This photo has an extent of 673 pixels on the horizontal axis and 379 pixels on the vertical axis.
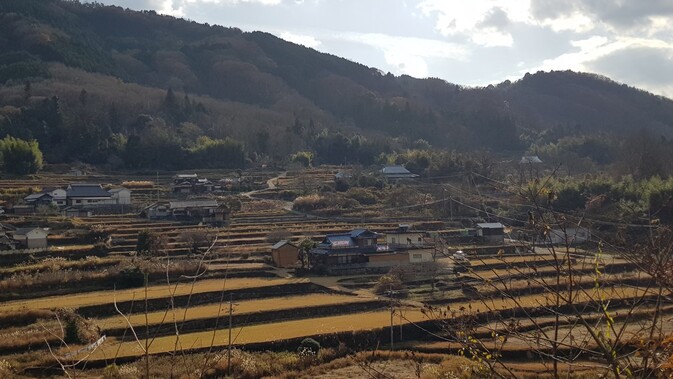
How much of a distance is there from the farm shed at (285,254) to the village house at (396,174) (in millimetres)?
27870

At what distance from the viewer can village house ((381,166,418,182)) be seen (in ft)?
190

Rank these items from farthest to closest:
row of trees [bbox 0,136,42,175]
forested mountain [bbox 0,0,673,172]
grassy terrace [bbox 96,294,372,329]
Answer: forested mountain [bbox 0,0,673,172]
row of trees [bbox 0,136,42,175]
grassy terrace [bbox 96,294,372,329]

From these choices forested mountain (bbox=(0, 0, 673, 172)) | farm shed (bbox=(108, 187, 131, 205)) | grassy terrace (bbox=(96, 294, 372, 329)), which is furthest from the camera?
forested mountain (bbox=(0, 0, 673, 172))

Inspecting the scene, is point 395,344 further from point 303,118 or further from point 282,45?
point 282,45

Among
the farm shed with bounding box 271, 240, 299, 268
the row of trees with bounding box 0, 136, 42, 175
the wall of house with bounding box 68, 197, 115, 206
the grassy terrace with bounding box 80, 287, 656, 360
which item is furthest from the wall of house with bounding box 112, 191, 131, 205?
the grassy terrace with bounding box 80, 287, 656, 360

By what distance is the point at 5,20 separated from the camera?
10269 cm

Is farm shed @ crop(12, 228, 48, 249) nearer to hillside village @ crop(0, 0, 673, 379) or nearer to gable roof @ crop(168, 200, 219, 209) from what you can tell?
hillside village @ crop(0, 0, 673, 379)

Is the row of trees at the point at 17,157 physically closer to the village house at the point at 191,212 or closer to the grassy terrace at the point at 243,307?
the village house at the point at 191,212

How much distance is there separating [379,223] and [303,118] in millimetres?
63897

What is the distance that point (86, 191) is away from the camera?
4241 cm

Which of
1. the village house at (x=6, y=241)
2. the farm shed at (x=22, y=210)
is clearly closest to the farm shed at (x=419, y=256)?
the village house at (x=6, y=241)

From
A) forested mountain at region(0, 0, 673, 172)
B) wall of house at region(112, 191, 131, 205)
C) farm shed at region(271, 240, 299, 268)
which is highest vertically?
forested mountain at region(0, 0, 673, 172)

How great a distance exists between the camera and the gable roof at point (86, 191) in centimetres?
4159

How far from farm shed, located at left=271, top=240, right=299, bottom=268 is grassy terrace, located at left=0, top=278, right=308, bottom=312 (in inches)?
109
